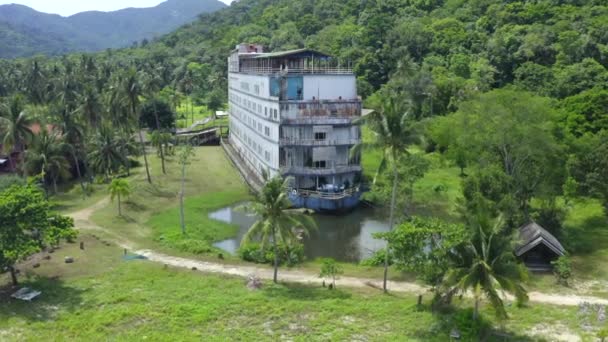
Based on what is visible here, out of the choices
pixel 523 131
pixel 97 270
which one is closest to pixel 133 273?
pixel 97 270

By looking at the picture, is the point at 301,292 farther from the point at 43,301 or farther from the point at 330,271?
the point at 43,301

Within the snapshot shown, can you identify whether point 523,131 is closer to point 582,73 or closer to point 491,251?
point 491,251

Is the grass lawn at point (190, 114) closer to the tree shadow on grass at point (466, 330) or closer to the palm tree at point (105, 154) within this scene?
the palm tree at point (105, 154)

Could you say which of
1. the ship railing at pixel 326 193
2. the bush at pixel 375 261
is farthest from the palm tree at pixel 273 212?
the ship railing at pixel 326 193

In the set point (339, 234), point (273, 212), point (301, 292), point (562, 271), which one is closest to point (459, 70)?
point (339, 234)

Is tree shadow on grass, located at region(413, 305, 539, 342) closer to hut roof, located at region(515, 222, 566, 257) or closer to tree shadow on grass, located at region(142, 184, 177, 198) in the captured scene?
hut roof, located at region(515, 222, 566, 257)

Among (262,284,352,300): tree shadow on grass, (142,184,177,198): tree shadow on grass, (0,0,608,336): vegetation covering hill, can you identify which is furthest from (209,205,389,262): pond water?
(262,284,352,300): tree shadow on grass
